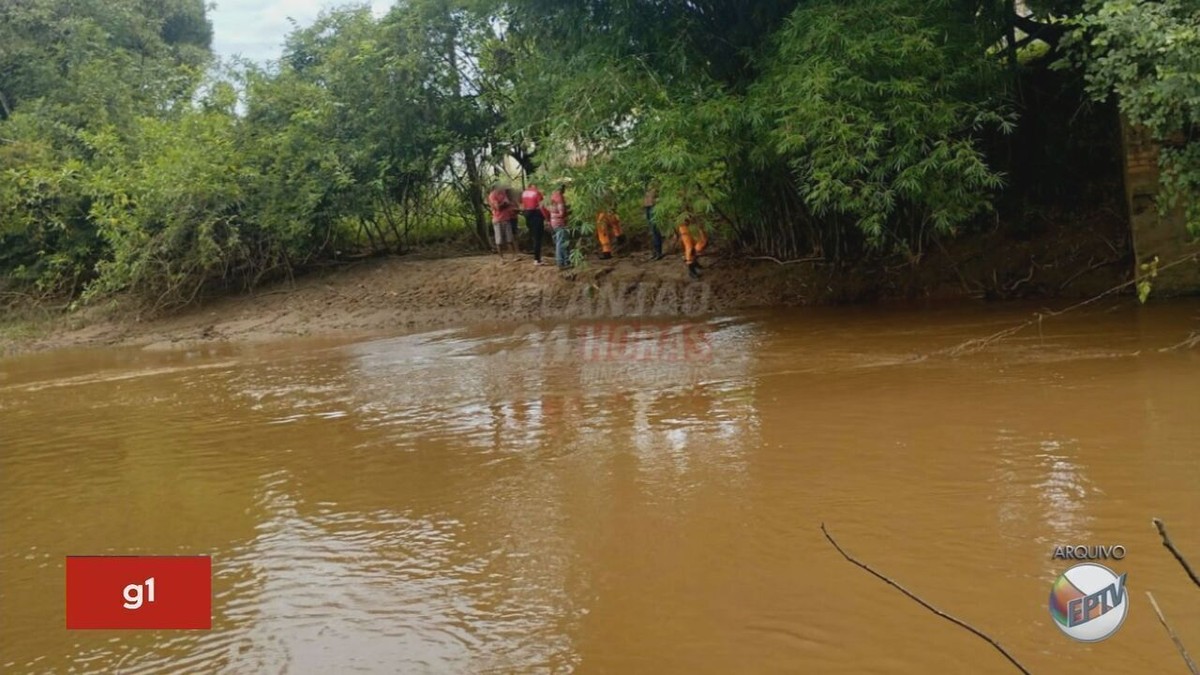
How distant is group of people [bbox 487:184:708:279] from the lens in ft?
46.7

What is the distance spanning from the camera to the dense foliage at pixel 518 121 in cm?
1027

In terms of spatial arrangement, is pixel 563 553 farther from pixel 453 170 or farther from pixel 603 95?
pixel 453 170

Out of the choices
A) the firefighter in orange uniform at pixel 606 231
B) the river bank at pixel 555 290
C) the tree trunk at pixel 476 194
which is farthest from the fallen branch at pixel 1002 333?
the tree trunk at pixel 476 194

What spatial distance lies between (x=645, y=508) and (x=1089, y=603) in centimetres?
257

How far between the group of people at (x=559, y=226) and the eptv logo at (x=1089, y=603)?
397 inches

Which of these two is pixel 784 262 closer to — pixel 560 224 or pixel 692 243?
pixel 692 243

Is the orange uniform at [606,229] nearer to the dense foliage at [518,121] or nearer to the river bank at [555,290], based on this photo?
the river bank at [555,290]

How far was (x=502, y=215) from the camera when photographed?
16438 millimetres

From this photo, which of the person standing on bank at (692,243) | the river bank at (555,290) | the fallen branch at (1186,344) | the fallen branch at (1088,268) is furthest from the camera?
the person standing on bank at (692,243)

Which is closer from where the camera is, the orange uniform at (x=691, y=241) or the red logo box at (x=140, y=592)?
the red logo box at (x=140, y=592)

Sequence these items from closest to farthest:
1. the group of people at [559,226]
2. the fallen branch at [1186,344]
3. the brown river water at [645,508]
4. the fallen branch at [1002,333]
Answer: the brown river water at [645,508], the fallen branch at [1186,344], the fallen branch at [1002,333], the group of people at [559,226]

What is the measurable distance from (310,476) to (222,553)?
1.40m

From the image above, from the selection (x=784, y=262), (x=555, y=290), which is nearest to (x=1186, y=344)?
(x=784, y=262)

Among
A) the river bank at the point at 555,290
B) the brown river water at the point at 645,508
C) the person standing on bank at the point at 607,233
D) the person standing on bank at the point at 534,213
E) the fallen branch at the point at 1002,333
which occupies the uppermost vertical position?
the person standing on bank at the point at 534,213
